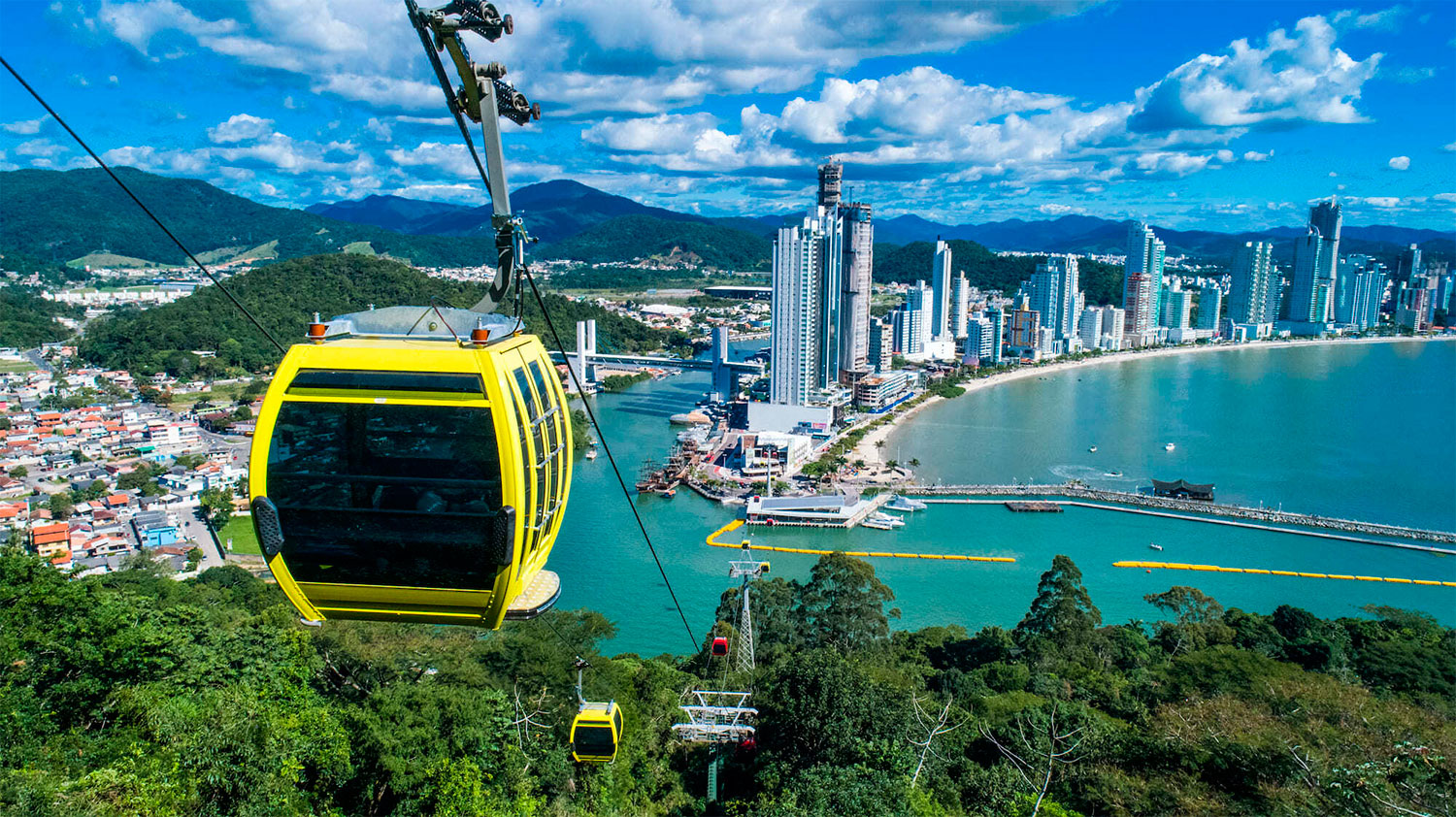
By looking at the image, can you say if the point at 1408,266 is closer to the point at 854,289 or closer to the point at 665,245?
the point at 854,289

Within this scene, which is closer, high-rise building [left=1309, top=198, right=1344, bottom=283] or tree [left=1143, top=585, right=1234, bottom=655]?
tree [left=1143, top=585, right=1234, bottom=655]

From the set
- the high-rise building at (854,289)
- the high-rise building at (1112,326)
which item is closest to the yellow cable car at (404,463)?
the high-rise building at (854,289)

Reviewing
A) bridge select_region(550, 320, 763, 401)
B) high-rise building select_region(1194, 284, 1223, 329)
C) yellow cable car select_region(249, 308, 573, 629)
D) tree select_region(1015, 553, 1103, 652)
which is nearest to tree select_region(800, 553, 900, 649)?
tree select_region(1015, 553, 1103, 652)

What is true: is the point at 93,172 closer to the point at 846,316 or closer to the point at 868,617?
the point at 846,316


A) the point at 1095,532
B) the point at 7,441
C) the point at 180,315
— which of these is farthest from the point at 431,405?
the point at 180,315

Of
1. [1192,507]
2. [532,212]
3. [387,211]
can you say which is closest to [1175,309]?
[1192,507]

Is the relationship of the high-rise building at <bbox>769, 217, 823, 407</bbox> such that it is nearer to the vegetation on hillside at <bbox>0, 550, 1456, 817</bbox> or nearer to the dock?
the dock

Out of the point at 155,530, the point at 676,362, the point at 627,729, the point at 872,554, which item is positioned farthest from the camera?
the point at 676,362
